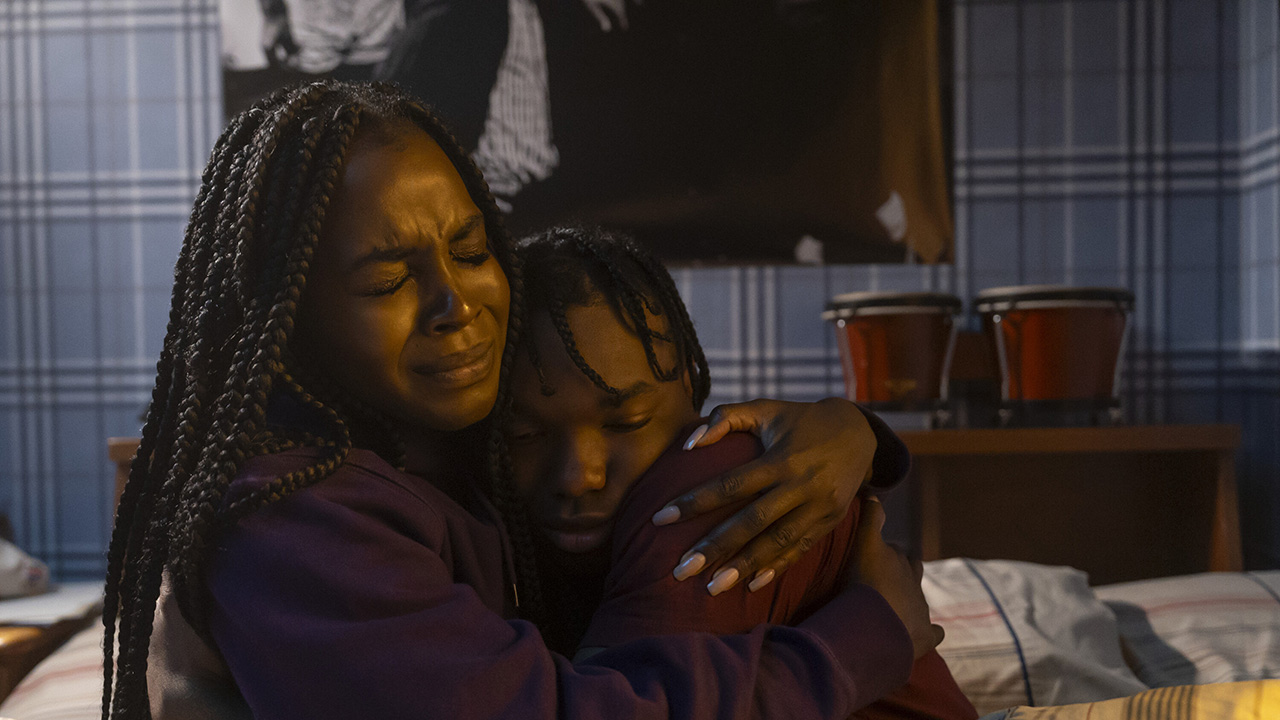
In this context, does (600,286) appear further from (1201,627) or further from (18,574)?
(18,574)

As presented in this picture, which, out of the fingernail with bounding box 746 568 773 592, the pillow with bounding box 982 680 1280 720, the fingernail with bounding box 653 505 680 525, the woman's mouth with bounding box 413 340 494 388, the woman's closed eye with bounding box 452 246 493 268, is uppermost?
the woman's closed eye with bounding box 452 246 493 268

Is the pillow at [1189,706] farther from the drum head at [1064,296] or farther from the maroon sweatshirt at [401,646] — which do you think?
the drum head at [1064,296]

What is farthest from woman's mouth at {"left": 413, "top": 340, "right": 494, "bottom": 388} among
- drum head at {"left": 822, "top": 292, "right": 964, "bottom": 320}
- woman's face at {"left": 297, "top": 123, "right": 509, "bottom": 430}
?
drum head at {"left": 822, "top": 292, "right": 964, "bottom": 320}

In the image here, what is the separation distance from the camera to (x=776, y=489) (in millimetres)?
740

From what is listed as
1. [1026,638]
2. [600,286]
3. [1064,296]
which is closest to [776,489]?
[600,286]

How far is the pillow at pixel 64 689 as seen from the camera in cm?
108

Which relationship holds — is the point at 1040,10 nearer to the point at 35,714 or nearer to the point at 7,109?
the point at 35,714

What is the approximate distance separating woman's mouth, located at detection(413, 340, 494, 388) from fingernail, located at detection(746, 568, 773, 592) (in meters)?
0.27

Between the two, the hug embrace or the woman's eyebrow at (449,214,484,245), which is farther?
the woman's eyebrow at (449,214,484,245)

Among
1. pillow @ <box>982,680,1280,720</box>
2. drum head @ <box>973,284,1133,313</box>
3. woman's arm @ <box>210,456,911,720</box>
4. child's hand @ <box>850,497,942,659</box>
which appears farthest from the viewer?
drum head @ <box>973,284,1133,313</box>

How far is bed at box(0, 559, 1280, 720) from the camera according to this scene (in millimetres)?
1149

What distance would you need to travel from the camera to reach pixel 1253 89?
2051mm

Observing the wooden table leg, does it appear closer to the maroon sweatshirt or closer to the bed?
the bed

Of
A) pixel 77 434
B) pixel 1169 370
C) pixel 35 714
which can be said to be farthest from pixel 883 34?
pixel 77 434
